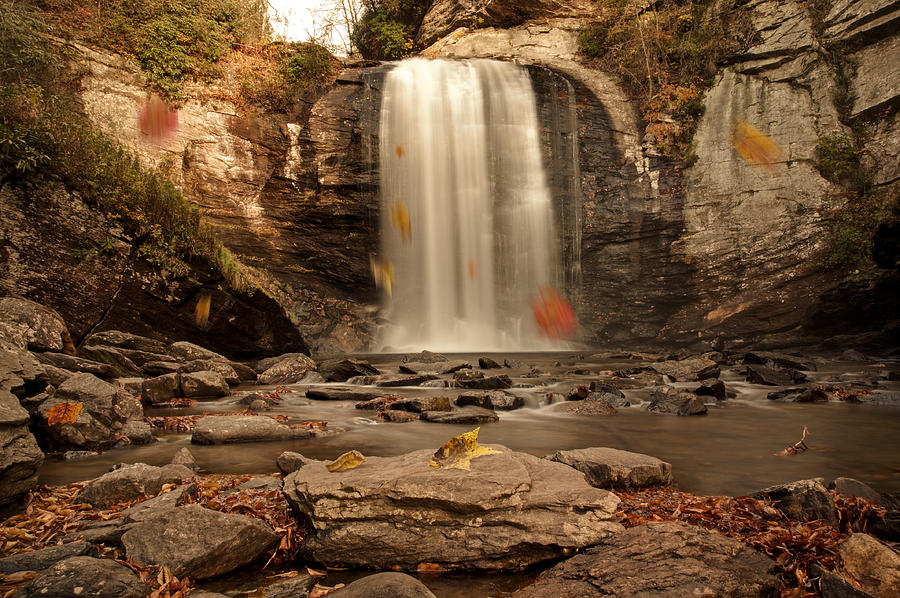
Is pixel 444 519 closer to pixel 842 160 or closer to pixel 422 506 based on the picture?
pixel 422 506

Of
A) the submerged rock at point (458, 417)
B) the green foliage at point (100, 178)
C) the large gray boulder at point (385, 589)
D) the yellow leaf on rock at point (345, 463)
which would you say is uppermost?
the green foliage at point (100, 178)

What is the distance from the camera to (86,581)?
65.9 inches

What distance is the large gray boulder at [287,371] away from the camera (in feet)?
30.5

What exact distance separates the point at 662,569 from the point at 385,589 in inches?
43.7

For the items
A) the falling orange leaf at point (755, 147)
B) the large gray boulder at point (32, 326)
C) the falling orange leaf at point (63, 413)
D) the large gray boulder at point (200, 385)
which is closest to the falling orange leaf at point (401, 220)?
the large gray boulder at point (200, 385)

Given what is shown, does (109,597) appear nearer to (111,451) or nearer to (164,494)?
(164,494)

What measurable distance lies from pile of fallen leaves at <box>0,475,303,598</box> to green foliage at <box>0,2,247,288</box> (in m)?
7.38

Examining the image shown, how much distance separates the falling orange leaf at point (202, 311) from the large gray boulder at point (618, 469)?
9.01 metres

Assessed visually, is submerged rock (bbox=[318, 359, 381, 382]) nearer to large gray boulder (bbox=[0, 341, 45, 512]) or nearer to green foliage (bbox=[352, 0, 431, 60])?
large gray boulder (bbox=[0, 341, 45, 512])

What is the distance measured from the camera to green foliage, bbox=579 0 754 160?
1656 cm

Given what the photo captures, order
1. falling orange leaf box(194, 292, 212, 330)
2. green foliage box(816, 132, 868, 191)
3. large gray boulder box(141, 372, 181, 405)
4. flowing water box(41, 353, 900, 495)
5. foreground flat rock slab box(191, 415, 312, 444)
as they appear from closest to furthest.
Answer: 1. flowing water box(41, 353, 900, 495)
2. foreground flat rock slab box(191, 415, 312, 444)
3. large gray boulder box(141, 372, 181, 405)
4. falling orange leaf box(194, 292, 212, 330)
5. green foliage box(816, 132, 868, 191)

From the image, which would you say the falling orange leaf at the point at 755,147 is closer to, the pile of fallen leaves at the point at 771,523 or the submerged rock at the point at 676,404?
the submerged rock at the point at 676,404

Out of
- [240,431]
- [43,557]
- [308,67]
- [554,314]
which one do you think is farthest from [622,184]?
[43,557]

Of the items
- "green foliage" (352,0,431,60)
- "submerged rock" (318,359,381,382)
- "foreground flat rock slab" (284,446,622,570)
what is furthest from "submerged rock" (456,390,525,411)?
"green foliage" (352,0,431,60)
